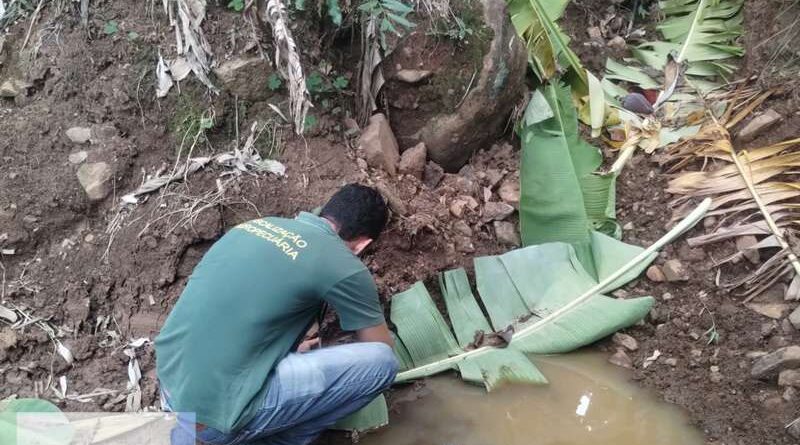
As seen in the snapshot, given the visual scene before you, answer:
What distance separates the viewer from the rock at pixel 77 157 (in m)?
3.16

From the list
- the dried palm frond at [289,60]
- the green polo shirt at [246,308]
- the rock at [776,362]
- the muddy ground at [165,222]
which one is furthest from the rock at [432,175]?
the rock at [776,362]

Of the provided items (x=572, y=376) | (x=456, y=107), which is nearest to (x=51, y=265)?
(x=456, y=107)

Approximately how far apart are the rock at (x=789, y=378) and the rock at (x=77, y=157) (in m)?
3.15

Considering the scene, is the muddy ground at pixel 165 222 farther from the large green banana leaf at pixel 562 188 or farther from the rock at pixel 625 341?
Result: the large green banana leaf at pixel 562 188

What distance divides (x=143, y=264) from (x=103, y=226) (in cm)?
30

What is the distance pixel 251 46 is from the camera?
129 inches

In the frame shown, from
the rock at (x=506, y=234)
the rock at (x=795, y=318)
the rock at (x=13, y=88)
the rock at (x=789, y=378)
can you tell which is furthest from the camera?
the rock at (x=506, y=234)

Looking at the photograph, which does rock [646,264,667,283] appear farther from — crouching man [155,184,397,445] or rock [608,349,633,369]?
crouching man [155,184,397,445]

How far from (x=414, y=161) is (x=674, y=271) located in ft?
4.49

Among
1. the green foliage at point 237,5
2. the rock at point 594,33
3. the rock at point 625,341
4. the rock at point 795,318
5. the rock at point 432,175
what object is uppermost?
the green foliage at point 237,5

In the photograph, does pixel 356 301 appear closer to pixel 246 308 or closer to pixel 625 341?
pixel 246 308

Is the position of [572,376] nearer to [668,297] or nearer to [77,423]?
[668,297]

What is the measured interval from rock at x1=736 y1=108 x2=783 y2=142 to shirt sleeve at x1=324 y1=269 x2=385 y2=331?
7.14 feet

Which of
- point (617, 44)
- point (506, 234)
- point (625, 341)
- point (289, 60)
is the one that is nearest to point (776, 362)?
point (625, 341)
